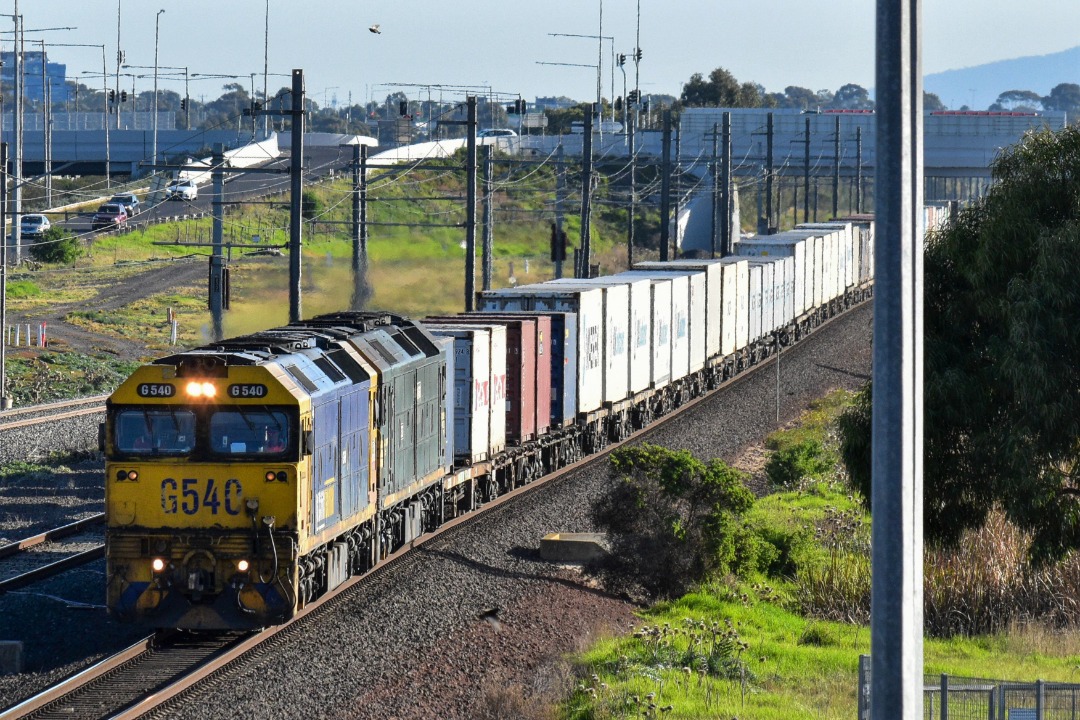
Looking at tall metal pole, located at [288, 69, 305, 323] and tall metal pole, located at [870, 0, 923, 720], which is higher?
tall metal pole, located at [288, 69, 305, 323]

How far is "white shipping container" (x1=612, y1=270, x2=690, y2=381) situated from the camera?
39688 millimetres

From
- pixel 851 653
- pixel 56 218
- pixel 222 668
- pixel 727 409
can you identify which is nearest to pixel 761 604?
pixel 851 653

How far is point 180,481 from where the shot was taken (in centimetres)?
1738

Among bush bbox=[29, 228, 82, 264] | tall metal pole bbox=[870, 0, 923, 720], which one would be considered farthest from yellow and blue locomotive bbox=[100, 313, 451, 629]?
bush bbox=[29, 228, 82, 264]

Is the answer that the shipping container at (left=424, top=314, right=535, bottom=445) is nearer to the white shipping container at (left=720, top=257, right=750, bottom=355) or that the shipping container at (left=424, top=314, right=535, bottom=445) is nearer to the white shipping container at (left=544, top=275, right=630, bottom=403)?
the white shipping container at (left=544, top=275, right=630, bottom=403)

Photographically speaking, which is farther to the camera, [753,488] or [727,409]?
[727,409]

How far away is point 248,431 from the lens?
57.2 feet

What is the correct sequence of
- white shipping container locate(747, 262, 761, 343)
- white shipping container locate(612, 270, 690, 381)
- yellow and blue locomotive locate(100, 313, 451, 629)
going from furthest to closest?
white shipping container locate(747, 262, 761, 343), white shipping container locate(612, 270, 690, 381), yellow and blue locomotive locate(100, 313, 451, 629)

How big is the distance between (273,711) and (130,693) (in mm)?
1563

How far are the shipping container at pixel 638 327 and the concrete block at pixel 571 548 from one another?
38.0 ft

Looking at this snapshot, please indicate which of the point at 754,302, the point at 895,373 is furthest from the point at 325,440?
the point at 754,302

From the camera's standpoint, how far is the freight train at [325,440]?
17.4 meters

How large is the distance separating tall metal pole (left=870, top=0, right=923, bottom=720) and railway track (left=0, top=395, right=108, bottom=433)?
3111 cm

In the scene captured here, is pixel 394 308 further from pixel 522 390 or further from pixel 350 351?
pixel 350 351
